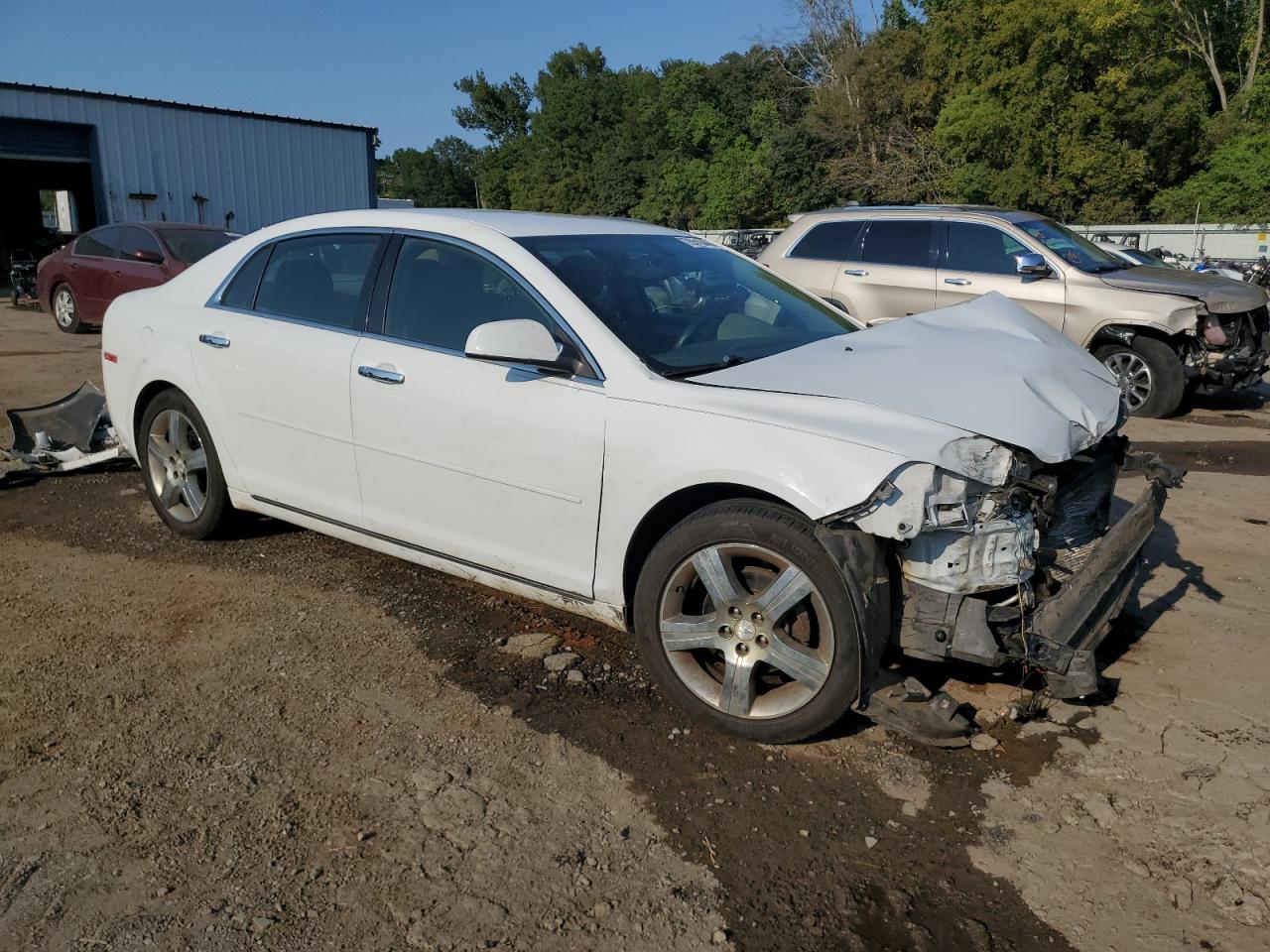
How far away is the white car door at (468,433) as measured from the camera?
139 inches

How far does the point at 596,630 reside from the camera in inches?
165

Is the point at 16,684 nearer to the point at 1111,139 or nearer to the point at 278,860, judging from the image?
the point at 278,860

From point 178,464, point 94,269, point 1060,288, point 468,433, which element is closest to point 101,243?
point 94,269

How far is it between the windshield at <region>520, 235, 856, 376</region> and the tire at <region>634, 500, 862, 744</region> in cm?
65

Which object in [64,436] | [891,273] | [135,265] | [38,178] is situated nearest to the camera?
[64,436]

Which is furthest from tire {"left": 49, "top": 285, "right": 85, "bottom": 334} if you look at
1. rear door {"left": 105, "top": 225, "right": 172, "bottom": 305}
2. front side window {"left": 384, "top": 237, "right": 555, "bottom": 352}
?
front side window {"left": 384, "top": 237, "right": 555, "bottom": 352}

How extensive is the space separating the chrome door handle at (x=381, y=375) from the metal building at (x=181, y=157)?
80.6 ft

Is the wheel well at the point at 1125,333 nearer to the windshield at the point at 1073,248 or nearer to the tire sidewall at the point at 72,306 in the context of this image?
the windshield at the point at 1073,248

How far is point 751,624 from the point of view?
3.20m

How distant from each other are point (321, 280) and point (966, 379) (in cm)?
277

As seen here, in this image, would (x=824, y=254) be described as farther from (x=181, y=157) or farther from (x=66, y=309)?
(x=181, y=157)

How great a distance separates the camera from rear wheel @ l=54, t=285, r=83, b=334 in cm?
1425

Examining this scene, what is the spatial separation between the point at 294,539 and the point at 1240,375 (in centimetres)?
805

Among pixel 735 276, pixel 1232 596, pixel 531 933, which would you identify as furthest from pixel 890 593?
pixel 1232 596
